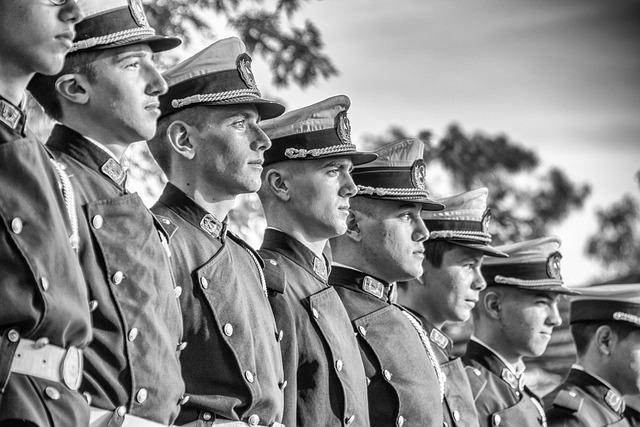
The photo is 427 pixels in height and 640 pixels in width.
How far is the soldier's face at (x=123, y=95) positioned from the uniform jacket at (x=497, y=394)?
13.0ft

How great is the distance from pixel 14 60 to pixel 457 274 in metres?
4.20

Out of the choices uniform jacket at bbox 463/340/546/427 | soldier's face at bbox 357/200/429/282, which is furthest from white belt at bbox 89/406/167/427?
uniform jacket at bbox 463/340/546/427

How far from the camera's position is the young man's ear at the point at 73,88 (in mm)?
4953

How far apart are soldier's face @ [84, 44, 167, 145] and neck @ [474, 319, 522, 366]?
14.1ft

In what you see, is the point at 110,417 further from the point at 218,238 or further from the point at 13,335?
the point at 218,238

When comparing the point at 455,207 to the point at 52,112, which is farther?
the point at 455,207

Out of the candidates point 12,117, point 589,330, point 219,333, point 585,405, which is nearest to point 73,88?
point 12,117

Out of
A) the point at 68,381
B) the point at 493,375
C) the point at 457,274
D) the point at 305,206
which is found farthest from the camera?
the point at 493,375

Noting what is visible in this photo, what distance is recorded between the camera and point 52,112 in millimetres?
5016

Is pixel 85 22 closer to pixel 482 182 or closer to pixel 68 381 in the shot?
pixel 68 381

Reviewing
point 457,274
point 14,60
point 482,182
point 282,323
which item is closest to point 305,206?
point 282,323

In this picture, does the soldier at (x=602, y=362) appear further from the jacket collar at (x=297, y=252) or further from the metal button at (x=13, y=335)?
the metal button at (x=13, y=335)

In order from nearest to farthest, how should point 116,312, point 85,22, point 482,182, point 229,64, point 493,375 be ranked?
point 116,312, point 85,22, point 229,64, point 493,375, point 482,182

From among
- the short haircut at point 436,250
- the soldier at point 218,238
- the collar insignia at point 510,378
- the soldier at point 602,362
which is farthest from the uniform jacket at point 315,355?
the soldier at point 602,362
